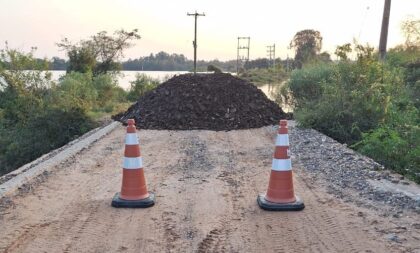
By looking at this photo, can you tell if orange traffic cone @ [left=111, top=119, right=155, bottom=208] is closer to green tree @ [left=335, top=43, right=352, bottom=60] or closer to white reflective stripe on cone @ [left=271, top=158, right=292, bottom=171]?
white reflective stripe on cone @ [left=271, top=158, right=292, bottom=171]

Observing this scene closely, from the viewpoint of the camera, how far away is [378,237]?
163 inches

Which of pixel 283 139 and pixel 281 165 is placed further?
pixel 283 139

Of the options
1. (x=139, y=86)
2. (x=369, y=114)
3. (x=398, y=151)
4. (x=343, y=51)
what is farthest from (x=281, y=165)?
(x=139, y=86)

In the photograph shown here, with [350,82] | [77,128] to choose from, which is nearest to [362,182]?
[350,82]

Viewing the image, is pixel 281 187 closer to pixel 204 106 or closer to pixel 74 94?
pixel 204 106

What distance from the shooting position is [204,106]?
44.9 feet

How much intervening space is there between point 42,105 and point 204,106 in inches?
244

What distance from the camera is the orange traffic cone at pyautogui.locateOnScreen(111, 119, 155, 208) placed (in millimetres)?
5150

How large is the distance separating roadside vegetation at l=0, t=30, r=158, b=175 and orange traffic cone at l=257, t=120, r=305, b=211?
1003 cm

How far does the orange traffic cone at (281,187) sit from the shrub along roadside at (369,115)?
2739mm

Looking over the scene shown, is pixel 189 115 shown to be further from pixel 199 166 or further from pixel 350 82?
pixel 199 166

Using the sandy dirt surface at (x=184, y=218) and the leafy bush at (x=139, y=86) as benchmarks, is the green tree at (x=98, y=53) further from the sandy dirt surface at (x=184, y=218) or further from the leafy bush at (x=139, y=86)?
the sandy dirt surface at (x=184, y=218)

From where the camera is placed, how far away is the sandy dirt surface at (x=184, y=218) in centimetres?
403

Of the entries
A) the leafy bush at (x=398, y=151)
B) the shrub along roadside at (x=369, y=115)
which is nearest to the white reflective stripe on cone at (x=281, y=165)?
the leafy bush at (x=398, y=151)
